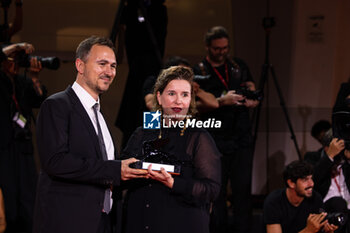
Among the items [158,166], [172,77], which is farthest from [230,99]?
[158,166]

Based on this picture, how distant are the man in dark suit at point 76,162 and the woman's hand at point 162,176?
30mm

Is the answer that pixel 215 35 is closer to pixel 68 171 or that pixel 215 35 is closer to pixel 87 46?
pixel 87 46

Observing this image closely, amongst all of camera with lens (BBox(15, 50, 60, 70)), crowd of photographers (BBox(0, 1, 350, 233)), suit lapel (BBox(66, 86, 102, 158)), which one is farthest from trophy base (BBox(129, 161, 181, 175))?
crowd of photographers (BBox(0, 1, 350, 233))

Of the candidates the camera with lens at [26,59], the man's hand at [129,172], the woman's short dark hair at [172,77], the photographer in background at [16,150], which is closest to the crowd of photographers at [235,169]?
the photographer in background at [16,150]

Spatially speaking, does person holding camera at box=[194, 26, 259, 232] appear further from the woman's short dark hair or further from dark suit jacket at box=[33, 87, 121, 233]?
dark suit jacket at box=[33, 87, 121, 233]

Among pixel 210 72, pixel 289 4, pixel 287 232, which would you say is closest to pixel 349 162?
pixel 287 232

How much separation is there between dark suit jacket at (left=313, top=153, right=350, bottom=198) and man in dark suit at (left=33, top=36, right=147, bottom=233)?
5.79 ft

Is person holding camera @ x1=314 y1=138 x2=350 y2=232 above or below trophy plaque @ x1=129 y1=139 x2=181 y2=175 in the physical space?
below

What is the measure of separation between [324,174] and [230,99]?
0.81m

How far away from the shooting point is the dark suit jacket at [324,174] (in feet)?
10.5

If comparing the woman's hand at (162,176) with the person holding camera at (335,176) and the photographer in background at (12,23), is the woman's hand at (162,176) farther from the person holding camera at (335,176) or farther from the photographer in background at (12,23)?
the photographer in background at (12,23)

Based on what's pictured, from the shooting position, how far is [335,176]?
3.35 meters

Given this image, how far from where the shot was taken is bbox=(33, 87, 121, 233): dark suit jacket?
1788 millimetres

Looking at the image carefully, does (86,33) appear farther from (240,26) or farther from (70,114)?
(240,26)
